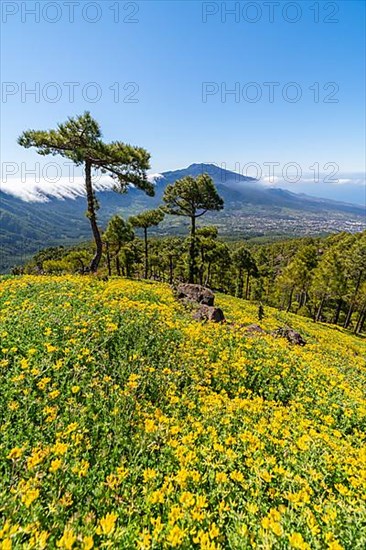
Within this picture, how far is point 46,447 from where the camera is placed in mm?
3752

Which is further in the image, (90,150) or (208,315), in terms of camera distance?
(90,150)

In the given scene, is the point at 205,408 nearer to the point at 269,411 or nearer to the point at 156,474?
the point at 269,411

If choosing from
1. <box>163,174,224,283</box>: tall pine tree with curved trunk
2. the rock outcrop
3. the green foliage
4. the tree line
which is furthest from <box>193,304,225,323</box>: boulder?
the green foliage

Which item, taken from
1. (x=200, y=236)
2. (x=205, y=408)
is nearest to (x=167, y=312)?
(x=205, y=408)

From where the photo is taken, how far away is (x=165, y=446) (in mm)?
4160

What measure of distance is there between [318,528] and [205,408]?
7.86 feet

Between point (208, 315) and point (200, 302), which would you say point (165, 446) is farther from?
point (200, 302)

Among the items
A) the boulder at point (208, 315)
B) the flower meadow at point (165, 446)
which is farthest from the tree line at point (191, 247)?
the flower meadow at point (165, 446)

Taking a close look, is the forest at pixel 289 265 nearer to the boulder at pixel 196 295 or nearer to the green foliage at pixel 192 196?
the green foliage at pixel 192 196

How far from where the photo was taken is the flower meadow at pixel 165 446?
2.94 meters

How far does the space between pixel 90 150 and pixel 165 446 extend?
66.4 ft

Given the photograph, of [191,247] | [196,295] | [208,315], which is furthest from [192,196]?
[208,315]

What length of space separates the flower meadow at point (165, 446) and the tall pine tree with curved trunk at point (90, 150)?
1516cm

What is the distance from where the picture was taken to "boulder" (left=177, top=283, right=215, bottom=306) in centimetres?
1587
